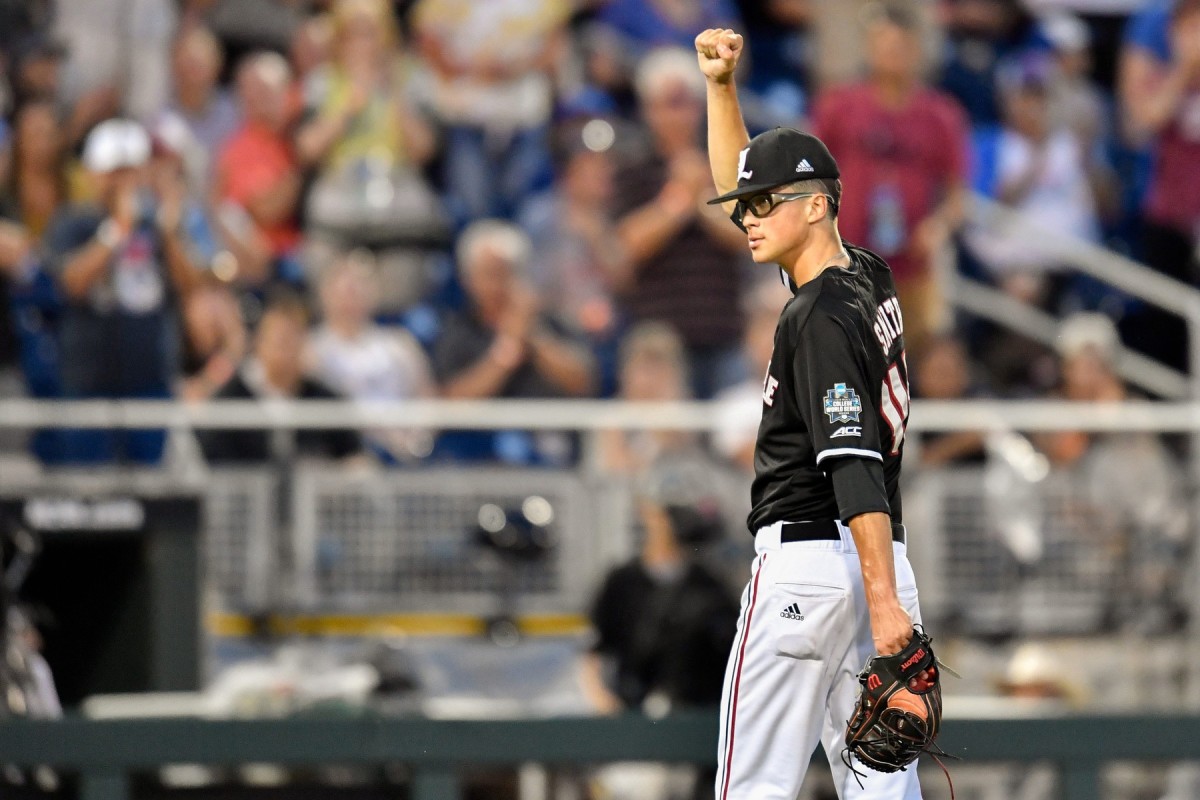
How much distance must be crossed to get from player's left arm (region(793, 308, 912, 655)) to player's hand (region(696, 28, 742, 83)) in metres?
0.94

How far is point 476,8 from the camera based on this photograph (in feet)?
34.7

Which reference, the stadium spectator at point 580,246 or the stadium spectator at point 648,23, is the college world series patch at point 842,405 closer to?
the stadium spectator at point 580,246

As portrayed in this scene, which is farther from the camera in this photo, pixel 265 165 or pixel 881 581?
pixel 265 165

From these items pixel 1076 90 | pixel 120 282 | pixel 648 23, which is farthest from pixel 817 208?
pixel 1076 90

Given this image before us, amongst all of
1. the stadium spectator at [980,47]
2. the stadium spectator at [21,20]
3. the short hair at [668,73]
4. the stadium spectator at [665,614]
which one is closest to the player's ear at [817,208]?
the stadium spectator at [665,614]

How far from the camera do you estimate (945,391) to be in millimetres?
9977

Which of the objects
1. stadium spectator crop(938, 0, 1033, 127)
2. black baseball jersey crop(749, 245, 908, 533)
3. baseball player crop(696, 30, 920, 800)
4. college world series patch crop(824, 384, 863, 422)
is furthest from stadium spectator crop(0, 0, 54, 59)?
college world series patch crop(824, 384, 863, 422)

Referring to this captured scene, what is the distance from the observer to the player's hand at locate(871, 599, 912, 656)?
442 cm

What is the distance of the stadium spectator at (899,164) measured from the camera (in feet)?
33.7

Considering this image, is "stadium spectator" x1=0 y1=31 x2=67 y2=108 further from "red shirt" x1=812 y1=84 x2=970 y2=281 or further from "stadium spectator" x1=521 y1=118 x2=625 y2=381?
"red shirt" x1=812 y1=84 x2=970 y2=281

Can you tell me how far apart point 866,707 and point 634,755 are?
6.48 ft

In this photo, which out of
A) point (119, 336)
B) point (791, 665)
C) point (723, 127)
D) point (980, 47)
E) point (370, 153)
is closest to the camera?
point (791, 665)

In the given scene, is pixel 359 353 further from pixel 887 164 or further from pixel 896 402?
pixel 896 402

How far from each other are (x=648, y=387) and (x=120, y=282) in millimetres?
2499
